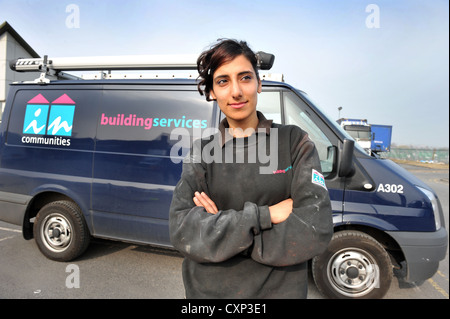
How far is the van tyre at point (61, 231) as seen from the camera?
320cm

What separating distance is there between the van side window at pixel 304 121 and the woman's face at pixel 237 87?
1.61 meters

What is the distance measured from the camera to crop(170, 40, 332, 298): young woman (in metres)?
1.03

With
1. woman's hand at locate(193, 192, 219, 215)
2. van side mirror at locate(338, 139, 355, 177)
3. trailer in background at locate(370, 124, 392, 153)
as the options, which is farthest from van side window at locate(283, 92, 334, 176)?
trailer in background at locate(370, 124, 392, 153)

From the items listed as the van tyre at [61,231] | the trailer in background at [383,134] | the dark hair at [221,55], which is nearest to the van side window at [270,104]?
the dark hair at [221,55]

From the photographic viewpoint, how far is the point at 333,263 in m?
2.60

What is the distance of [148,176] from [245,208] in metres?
2.07

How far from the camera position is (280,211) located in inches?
43.1

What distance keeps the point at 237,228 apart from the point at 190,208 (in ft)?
0.86

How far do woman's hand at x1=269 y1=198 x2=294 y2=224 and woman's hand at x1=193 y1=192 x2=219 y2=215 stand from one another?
0.85 ft

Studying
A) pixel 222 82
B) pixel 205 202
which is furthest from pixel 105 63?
pixel 205 202

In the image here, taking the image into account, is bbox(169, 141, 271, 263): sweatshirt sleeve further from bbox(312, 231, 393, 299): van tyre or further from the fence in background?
the fence in background

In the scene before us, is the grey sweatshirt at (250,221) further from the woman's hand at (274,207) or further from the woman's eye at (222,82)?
the woman's eye at (222,82)

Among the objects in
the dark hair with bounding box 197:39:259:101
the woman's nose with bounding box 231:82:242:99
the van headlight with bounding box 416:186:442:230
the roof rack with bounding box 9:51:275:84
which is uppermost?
the roof rack with bounding box 9:51:275:84
